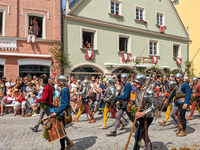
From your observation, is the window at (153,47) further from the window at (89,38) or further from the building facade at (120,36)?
the window at (89,38)

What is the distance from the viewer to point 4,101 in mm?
10117

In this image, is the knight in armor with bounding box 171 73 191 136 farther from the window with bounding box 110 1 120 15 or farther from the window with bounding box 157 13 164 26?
the window with bounding box 157 13 164 26

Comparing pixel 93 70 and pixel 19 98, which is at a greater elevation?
pixel 93 70

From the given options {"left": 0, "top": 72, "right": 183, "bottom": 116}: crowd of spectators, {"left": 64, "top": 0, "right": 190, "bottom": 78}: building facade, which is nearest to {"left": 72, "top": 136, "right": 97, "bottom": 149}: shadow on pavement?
{"left": 0, "top": 72, "right": 183, "bottom": 116}: crowd of spectators

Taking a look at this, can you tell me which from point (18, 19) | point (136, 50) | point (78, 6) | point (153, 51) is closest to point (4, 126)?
point (18, 19)

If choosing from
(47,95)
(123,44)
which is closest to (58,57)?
(123,44)

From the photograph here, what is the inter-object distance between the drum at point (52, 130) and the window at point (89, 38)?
11291mm

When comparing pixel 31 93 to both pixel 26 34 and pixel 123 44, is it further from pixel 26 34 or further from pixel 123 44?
pixel 123 44

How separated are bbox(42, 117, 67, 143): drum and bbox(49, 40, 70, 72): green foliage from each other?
31.4 feet

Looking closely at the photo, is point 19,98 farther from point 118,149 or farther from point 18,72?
point 118,149

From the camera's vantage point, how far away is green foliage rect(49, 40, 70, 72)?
13570 mm

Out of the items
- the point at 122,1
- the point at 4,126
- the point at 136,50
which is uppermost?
the point at 122,1

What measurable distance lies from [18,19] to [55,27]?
2.44m

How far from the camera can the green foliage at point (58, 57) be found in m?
13.6
